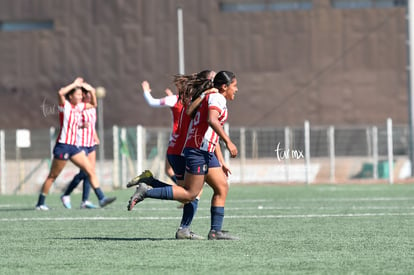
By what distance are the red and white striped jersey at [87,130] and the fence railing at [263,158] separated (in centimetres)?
1077

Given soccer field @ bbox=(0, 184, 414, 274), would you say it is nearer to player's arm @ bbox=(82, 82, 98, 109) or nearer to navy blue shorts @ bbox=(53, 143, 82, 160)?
navy blue shorts @ bbox=(53, 143, 82, 160)

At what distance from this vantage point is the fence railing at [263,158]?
31.5 metres

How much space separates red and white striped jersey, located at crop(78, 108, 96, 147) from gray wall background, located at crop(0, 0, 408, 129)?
98.1 ft

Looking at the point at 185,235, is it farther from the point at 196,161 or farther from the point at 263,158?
the point at 263,158

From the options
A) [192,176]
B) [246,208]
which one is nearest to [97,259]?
[192,176]

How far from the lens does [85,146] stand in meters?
19.2

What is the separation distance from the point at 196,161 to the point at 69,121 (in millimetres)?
7774

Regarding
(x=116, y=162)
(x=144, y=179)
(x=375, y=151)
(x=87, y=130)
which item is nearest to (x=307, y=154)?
(x=375, y=151)

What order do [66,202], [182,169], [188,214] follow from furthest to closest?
[66,202], [182,169], [188,214]

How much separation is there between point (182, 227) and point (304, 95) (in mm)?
39013

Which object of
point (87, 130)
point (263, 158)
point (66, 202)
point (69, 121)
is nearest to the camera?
point (69, 121)

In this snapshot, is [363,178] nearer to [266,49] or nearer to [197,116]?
[266,49]

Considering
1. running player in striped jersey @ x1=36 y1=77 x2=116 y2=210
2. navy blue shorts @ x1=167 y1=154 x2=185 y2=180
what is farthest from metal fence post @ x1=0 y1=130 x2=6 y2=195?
navy blue shorts @ x1=167 y1=154 x2=185 y2=180

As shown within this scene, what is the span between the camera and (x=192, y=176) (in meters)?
11.4
